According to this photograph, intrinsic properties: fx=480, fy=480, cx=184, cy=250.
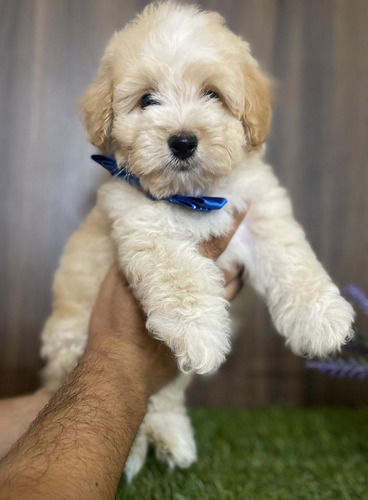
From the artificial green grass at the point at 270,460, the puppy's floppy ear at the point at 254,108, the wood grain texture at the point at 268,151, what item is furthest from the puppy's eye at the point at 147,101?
the artificial green grass at the point at 270,460

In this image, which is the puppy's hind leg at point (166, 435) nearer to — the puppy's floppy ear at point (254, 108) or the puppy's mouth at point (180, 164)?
the puppy's mouth at point (180, 164)

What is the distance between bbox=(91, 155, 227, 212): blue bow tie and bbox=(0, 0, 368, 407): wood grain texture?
0.95 m

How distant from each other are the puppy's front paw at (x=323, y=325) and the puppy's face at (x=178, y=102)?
1.88 ft

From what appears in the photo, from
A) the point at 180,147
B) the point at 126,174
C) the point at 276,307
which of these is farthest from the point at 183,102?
the point at 276,307

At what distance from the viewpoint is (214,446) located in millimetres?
2424

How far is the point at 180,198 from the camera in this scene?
1.75 m

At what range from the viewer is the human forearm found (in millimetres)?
1187

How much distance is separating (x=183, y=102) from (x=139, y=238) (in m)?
0.51

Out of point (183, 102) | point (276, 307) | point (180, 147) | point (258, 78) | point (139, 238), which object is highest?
point (258, 78)

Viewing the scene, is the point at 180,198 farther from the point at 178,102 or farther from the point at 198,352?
the point at 198,352

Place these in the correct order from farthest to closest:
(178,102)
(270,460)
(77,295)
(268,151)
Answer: (268,151) < (270,460) < (77,295) < (178,102)

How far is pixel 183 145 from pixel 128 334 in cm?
70

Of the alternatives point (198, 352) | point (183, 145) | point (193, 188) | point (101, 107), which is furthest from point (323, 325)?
point (101, 107)

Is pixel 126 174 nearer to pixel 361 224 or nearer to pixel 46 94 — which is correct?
pixel 46 94
